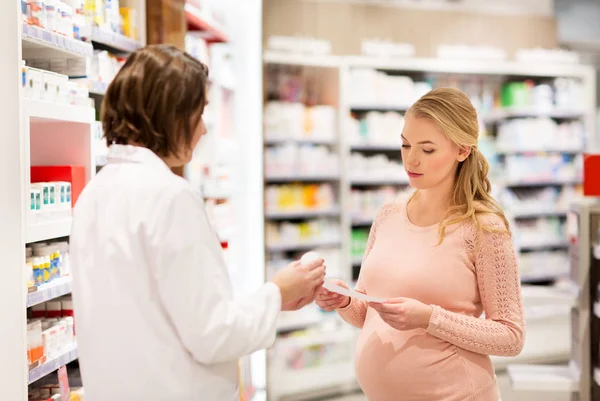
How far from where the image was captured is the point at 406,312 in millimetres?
2031

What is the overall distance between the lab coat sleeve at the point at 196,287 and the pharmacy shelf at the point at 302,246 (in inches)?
175

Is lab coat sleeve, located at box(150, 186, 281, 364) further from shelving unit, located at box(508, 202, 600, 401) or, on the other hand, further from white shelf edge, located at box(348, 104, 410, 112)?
white shelf edge, located at box(348, 104, 410, 112)

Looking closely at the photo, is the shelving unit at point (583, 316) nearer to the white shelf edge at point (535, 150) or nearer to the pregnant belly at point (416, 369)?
the pregnant belly at point (416, 369)

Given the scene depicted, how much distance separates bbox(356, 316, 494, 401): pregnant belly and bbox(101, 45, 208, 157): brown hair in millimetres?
983

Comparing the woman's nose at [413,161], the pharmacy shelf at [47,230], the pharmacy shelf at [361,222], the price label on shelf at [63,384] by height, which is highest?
the woman's nose at [413,161]

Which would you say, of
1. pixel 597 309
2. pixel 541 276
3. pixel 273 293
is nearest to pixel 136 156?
pixel 273 293

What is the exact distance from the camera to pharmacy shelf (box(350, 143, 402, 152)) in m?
6.27

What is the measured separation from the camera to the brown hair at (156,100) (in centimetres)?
159

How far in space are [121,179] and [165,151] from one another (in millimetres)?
132

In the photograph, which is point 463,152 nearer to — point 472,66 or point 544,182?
point 472,66

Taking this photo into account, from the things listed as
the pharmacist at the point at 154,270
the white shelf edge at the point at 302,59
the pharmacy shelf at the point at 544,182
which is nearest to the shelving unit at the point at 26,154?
the pharmacist at the point at 154,270

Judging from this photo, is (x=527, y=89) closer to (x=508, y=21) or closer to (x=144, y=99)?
(x=508, y=21)

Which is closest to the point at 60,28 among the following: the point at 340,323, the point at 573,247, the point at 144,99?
the point at 144,99

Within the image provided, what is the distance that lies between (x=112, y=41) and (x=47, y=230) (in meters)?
1.20
